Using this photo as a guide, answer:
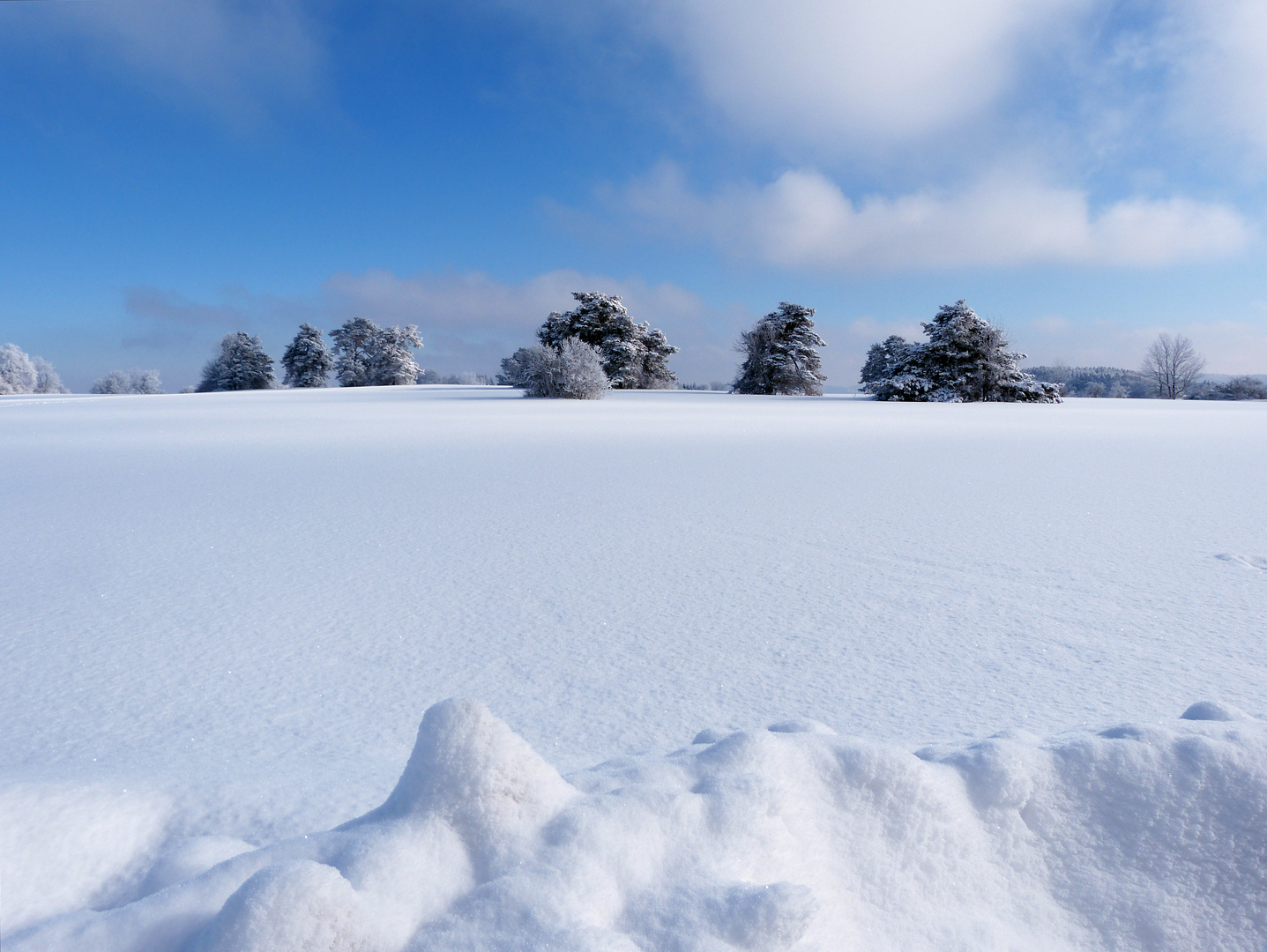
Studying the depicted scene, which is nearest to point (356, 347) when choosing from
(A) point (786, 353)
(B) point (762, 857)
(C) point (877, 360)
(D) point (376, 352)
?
(D) point (376, 352)

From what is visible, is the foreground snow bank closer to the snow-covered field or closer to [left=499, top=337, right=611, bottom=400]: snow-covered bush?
the snow-covered field

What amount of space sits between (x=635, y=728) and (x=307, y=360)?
139ft

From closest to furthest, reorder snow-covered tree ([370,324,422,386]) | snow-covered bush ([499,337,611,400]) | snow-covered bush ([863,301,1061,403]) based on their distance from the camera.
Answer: snow-covered bush ([499,337,611,400]) → snow-covered bush ([863,301,1061,403]) → snow-covered tree ([370,324,422,386])

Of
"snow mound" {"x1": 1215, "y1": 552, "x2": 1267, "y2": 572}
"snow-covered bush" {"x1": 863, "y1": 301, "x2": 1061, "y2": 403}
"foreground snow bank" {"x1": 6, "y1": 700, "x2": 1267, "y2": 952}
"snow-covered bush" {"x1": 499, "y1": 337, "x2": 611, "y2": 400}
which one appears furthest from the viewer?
"snow-covered bush" {"x1": 863, "y1": 301, "x2": 1061, "y2": 403}

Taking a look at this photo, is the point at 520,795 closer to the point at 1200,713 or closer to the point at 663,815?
the point at 663,815

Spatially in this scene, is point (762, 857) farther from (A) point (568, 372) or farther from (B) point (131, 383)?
(B) point (131, 383)

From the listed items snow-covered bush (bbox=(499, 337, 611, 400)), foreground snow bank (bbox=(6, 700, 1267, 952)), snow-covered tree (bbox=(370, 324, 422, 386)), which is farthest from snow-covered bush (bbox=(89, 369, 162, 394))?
foreground snow bank (bbox=(6, 700, 1267, 952))

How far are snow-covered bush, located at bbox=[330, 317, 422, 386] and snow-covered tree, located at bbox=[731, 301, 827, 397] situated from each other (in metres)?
19.3

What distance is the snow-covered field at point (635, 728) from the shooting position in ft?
3.26

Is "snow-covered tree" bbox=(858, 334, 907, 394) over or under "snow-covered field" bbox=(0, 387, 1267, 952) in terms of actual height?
over

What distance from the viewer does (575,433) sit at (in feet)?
32.4

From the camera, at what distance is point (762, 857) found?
42.1 inches

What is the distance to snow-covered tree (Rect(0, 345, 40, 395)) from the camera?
127ft

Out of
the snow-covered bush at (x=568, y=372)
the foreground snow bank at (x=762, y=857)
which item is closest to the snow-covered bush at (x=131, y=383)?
the snow-covered bush at (x=568, y=372)
